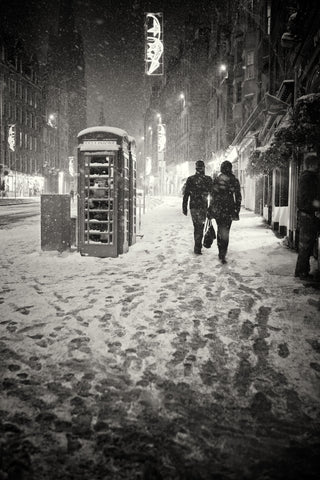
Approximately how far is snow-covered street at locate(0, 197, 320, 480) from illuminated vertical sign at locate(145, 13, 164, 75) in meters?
26.1

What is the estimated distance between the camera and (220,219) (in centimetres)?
848

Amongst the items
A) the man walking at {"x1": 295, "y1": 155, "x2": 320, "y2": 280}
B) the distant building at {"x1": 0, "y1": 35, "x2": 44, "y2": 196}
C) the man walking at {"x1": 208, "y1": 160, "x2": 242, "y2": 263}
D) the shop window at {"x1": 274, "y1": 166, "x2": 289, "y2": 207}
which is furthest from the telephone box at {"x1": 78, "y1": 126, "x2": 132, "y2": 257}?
the distant building at {"x1": 0, "y1": 35, "x2": 44, "y2": 196}

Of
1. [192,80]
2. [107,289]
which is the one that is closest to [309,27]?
[107,289]

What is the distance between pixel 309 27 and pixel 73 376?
10.7 meters

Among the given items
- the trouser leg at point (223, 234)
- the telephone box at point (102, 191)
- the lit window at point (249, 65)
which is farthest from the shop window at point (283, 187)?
the lit window at point (249, 65)

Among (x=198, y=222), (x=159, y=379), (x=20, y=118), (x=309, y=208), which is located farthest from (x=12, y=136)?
(x=159, y=379)

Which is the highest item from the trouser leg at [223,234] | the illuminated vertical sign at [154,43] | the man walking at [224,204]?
the illuminated vertical sign at [154,43]

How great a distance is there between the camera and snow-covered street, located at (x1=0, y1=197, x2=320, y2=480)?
7.27 feet

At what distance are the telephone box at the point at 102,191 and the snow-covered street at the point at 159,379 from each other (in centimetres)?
242

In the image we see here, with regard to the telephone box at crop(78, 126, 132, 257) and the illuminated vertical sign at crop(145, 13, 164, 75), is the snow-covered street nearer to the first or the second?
the telephone box at crop(78, 126, 132, 257)

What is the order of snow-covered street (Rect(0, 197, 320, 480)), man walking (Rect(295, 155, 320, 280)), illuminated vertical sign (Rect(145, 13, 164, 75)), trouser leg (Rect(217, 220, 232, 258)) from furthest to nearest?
1. illuminated vertical sign (Rect(145, 13, 164, 75))
2. trouser leg (Rect(217, 220, 232, 258))
3. man walking (Rect(295, 155, 320, 280))
4. snow-covered street (Rect(0, 197, 320, 480))

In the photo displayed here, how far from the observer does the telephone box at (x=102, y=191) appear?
8.53 meters

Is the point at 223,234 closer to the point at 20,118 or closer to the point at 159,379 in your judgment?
the point at 159,379

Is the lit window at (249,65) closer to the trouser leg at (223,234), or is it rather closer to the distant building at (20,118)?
the trouser leg at (223,234)
